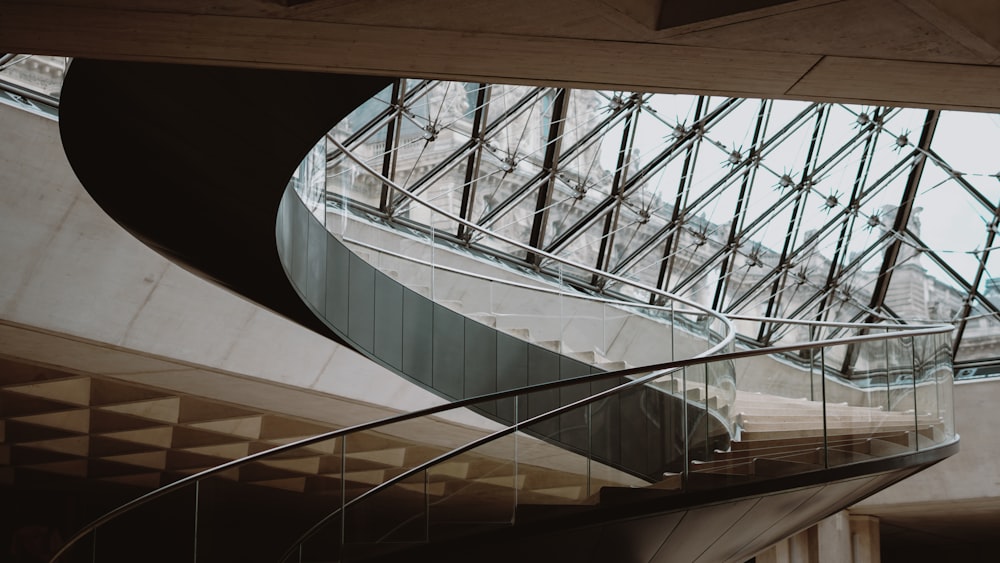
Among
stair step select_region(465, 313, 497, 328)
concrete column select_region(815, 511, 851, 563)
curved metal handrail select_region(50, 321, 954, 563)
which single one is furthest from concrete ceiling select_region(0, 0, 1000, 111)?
concrete column select_region(815, 511, 851, 563)

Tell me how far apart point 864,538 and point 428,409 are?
709 inches

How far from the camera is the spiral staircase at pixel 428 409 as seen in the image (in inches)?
305

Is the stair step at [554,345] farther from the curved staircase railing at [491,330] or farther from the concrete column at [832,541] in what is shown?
the concrete column at [832,541]

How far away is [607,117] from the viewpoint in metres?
23.2

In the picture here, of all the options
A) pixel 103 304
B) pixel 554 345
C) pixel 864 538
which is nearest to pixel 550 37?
pixel 103 304

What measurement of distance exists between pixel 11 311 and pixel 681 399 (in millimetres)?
8604

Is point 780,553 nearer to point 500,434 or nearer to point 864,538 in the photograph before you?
point 864,538

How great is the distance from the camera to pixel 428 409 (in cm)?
1114

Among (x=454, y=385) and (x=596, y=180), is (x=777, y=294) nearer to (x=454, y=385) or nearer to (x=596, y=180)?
(x=596, y=180)

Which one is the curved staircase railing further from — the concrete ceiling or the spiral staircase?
the concrete ceiling

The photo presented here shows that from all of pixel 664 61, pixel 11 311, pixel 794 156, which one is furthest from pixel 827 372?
pixel 794 156

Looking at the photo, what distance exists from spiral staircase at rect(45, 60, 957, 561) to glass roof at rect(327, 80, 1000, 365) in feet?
24.8

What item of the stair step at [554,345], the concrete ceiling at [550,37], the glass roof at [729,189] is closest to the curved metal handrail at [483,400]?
the stair step at [554,345]

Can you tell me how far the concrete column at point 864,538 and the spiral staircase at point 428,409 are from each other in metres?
11.3
